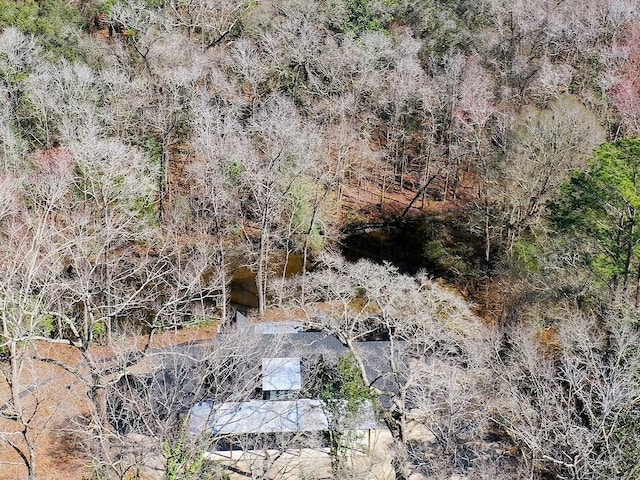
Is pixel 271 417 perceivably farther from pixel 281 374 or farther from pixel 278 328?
pixel 278 328

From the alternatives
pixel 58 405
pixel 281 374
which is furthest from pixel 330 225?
pixel 58 405

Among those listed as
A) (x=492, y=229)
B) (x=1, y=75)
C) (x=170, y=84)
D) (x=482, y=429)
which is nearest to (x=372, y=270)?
(x=482, y=429)

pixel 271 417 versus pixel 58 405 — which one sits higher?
pixel 58 405

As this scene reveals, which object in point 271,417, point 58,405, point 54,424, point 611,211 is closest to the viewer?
point 271,417

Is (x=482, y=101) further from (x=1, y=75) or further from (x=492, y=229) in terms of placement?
(x=1, y=75)

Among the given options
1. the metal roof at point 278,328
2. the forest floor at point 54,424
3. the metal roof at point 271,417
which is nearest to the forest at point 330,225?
the forest floor at point 54,424

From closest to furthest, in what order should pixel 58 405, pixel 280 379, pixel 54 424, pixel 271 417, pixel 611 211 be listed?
pixel 271 417, pixel 58 405, pixel 611 211, pixel 280 379, pixel 54 424
